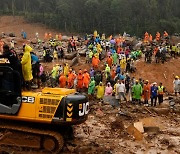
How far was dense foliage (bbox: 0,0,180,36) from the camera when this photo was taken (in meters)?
54.9

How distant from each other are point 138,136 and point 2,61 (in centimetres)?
510

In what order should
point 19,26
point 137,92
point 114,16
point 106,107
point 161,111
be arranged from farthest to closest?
1. point 19,26
2. point 114,16
3. point 137,92
4. point 161,111
5. point 106,107

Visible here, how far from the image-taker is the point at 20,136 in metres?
9.73

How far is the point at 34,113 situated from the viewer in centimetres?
937

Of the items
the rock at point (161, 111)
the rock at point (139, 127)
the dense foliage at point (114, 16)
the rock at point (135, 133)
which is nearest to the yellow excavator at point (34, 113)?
the rock at point (135, 133)

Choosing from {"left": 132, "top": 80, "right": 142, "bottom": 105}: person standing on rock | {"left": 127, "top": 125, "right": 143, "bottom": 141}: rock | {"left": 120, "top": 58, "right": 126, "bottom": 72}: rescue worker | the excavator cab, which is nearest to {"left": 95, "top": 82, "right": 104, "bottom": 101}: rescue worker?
{"left": 132, "top": 80, "right": 142, "bottom": 105}: person standing on rock

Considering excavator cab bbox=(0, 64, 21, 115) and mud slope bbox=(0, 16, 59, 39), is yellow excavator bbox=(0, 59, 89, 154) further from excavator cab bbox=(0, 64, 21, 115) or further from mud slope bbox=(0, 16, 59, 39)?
mud slope bbox=(0, 16, 59, 39)

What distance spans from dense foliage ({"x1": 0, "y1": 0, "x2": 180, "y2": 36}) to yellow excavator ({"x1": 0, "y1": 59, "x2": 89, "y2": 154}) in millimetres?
45228

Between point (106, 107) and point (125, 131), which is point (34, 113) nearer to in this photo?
point (125, 131)

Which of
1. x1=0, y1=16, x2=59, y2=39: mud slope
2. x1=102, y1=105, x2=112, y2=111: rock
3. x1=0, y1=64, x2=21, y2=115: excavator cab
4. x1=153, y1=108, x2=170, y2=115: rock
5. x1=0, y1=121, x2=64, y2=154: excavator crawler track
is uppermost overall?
x1=0, y1=64, x2=21, y2=115: excavator cab

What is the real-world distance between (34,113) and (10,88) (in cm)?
93

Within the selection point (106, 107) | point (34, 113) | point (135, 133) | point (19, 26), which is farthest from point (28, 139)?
point (19, 26)

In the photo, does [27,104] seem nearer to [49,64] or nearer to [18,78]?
[18,78]

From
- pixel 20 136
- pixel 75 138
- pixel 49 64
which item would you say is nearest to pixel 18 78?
pixel 20 136
